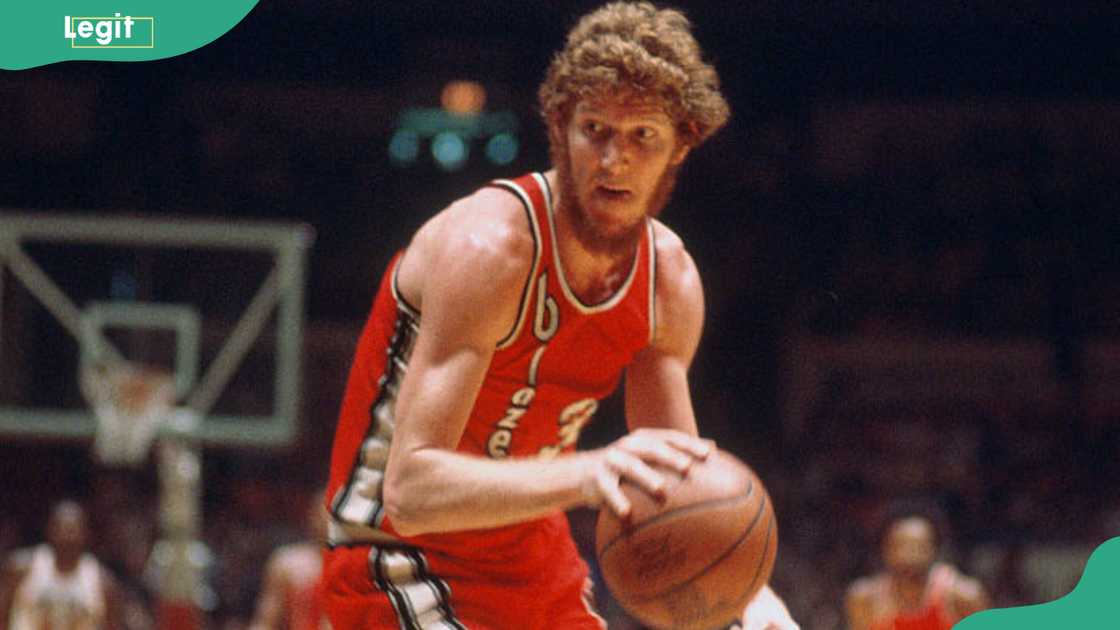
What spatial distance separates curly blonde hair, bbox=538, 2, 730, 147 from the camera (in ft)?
8.07

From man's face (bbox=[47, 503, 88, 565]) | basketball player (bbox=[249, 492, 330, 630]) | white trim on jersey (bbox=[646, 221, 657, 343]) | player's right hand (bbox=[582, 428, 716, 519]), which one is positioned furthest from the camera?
man's face (bbox=[47, 503, 88, 565])

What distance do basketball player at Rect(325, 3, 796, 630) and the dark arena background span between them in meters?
7.38

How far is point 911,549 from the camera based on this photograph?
672cm

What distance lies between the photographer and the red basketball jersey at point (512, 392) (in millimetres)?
2541

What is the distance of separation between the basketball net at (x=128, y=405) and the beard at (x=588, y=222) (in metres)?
3.76

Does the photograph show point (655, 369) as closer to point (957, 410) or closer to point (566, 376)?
point (566, 376)

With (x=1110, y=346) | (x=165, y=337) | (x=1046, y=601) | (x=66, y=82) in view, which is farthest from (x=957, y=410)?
(x=66, y=82)

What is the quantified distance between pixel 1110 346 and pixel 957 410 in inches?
47.4

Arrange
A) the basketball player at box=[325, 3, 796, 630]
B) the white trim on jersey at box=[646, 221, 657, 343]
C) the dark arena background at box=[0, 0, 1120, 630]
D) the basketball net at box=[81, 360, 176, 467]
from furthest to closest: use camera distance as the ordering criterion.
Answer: the dark arena background at box=[0, 0, 1120, 630] → the basketball net at box=[81, 360, 176, 467] → the white trim on jersey at box=[646, 221, 657, 343] → the basketball player at box=[325, 3, 796, 630]

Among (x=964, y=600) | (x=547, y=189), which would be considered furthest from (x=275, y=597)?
(x=547, y=189)

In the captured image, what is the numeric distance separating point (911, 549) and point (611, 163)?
186 inches

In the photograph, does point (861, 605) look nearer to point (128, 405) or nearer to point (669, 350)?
point (128, 405)

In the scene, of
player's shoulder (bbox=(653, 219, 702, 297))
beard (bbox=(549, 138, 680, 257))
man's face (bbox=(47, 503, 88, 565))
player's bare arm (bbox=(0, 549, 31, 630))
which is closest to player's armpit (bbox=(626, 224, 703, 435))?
player's shoulder (bbox=(653, 219, 702, 297))

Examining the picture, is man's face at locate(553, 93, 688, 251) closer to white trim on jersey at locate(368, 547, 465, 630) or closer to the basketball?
A: the basketball
